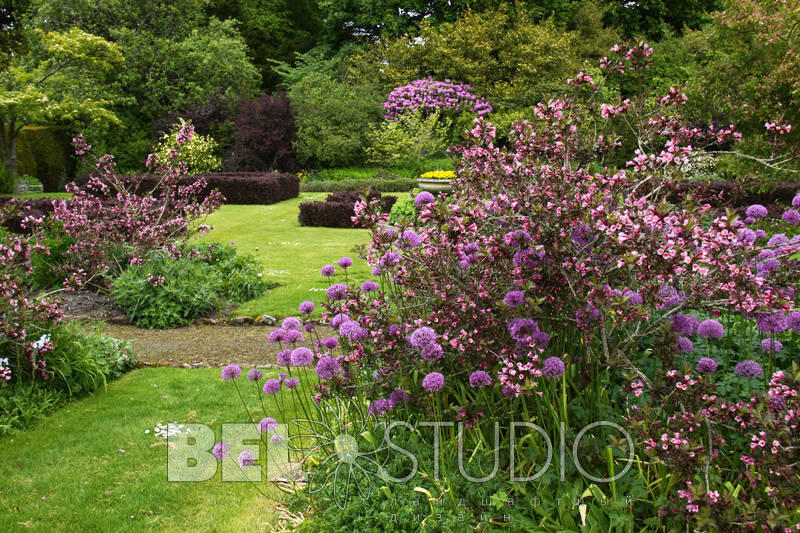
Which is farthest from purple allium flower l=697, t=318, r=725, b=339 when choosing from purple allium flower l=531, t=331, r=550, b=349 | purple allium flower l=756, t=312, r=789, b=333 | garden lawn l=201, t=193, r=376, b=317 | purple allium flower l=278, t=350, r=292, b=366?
garden lawn l=201, t=193, r=376, b=317

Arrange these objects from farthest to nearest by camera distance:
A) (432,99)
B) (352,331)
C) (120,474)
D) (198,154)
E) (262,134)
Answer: (432,99)
(262,134)
(198,154)
(120,474)
(352,331)

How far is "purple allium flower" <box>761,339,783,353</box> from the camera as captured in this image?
2.44 m

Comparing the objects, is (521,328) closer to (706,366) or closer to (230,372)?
(706,366)

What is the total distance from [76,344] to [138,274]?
244 cm

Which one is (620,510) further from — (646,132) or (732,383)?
(646,132)

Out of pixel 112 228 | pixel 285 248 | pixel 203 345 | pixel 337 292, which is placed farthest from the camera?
pixel 285 248

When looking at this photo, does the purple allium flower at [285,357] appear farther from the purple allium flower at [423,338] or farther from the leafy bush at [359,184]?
the leafy bush at [359,184]

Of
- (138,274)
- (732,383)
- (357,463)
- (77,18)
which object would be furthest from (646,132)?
(77,18)

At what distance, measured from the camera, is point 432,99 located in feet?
73.8

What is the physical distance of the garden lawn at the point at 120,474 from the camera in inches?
108

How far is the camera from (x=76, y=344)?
432 centimetres

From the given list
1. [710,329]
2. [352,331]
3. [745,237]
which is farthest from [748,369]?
[352,331]

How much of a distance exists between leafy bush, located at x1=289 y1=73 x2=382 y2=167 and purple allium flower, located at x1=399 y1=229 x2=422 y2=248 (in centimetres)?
1886

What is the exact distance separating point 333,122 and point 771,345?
2072 cm
